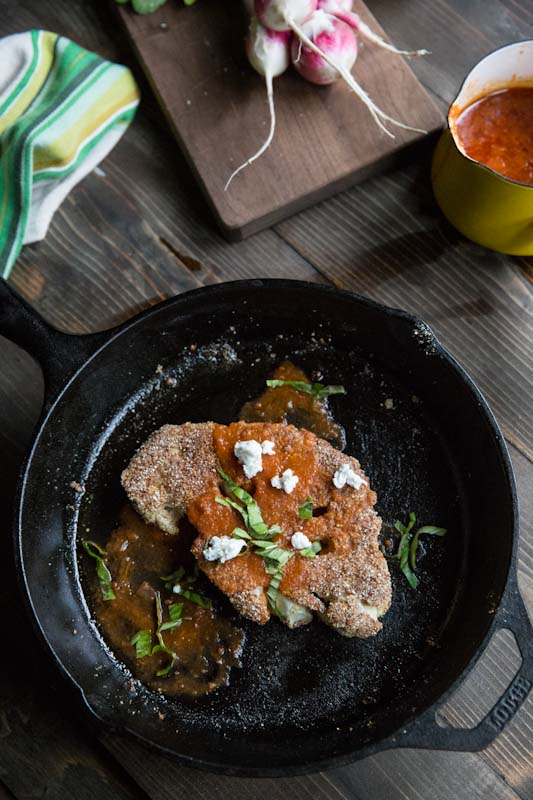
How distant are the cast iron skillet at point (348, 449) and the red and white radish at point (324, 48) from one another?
0.55 metres

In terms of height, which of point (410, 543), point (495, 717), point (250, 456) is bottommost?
point (495, 717)

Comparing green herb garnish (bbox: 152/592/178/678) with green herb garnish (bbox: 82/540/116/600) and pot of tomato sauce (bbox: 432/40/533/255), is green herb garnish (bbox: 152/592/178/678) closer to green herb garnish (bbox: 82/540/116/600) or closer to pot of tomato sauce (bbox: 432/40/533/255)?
green herb garnish (bbox: 82/540/116/600)

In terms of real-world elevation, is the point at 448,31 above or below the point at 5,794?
above

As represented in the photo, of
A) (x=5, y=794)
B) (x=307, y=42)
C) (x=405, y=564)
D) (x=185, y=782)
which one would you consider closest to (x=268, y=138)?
(x=307, y=42)

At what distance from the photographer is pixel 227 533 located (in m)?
1.75

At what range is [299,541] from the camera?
172 cm

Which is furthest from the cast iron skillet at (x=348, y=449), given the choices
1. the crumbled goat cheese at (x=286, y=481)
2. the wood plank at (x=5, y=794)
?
the wood plank at (x=5, y=794)

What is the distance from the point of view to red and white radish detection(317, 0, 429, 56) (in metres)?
1.86

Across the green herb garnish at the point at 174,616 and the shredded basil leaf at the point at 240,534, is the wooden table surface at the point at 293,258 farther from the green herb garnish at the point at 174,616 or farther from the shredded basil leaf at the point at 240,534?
the shredded basil leaf at the point at 240,534

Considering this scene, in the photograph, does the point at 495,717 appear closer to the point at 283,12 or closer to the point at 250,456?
the point at 250,456

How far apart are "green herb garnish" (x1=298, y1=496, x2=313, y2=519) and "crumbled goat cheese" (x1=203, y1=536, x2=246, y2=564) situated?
15 cm

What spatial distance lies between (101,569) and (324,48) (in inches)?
52.9

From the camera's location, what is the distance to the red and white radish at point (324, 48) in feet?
6.04

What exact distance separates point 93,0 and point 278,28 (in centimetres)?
58
